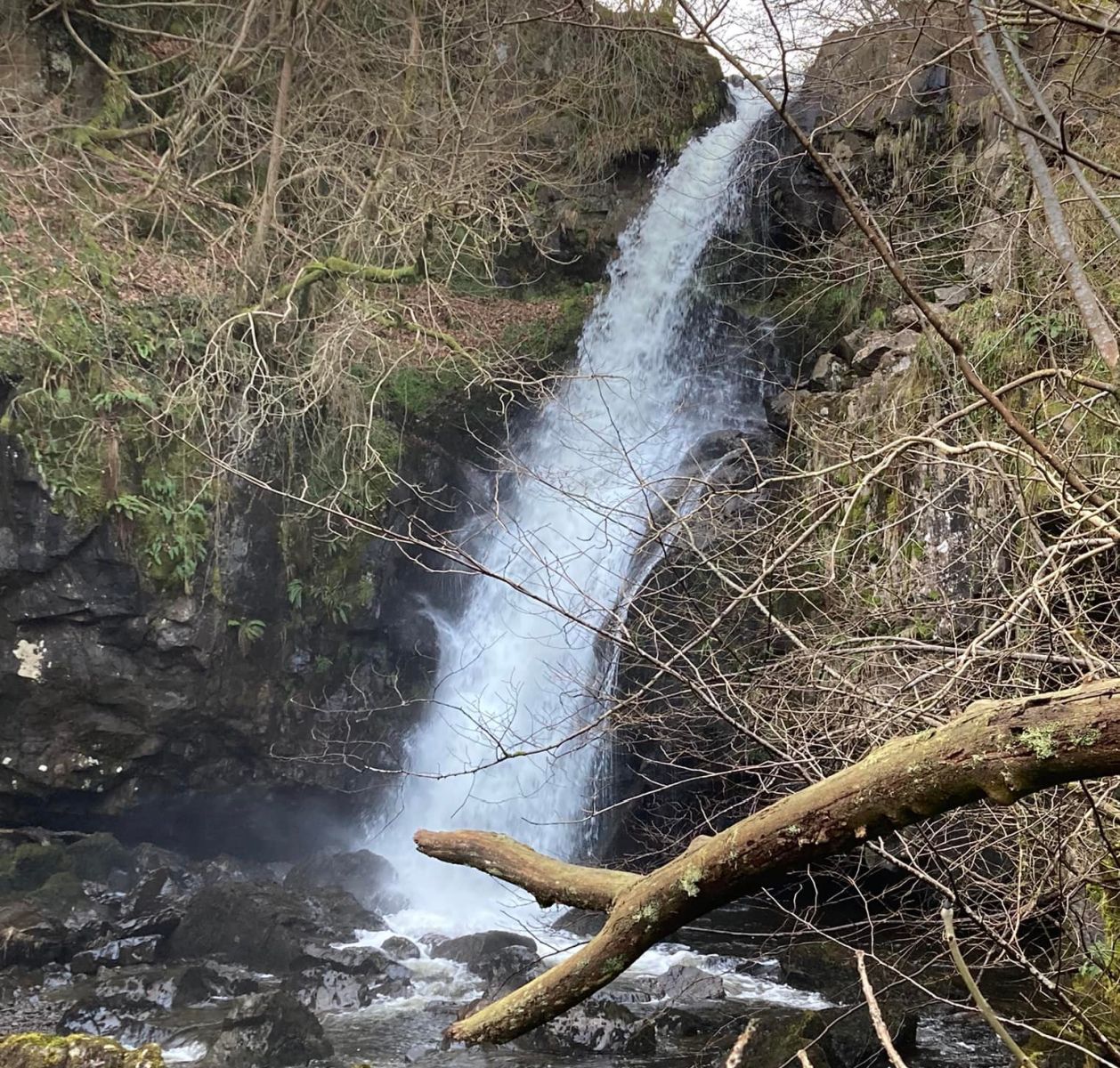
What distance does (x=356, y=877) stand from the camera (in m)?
9.20

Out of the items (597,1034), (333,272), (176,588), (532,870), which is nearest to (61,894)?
(176,588)

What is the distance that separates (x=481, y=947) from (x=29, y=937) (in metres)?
3.40

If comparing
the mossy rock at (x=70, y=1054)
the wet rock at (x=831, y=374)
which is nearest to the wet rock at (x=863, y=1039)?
the mossy rock at (x=70, y=1054)

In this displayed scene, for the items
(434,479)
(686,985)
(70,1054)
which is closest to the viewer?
(70,1054)

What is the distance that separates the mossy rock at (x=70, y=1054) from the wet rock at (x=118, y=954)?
11.4 feet

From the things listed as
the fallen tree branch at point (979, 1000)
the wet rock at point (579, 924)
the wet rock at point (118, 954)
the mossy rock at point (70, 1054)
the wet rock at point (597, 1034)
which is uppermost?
the fallen tree branch at point (979, 1000)

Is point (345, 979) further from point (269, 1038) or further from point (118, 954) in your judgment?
point (118, 954)

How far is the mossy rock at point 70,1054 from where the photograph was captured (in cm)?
378

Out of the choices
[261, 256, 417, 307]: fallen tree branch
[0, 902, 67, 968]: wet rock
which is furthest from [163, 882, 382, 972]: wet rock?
[261, 256, 417, 307]: fallen tree branch

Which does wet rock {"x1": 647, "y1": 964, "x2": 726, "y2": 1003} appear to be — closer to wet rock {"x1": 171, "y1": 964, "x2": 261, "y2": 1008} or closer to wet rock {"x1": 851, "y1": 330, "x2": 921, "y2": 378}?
wet rock {"x1": 171, "y1": 964, "x2": 261, "y2": 1008}

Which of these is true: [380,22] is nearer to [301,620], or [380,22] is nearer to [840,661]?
[301,620]

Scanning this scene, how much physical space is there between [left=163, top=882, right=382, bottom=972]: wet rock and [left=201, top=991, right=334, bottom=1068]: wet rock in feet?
4.18

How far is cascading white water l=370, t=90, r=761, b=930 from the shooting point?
8.97m

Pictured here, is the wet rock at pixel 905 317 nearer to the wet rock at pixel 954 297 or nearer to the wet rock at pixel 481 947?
the wet rock at pixel 954 297
